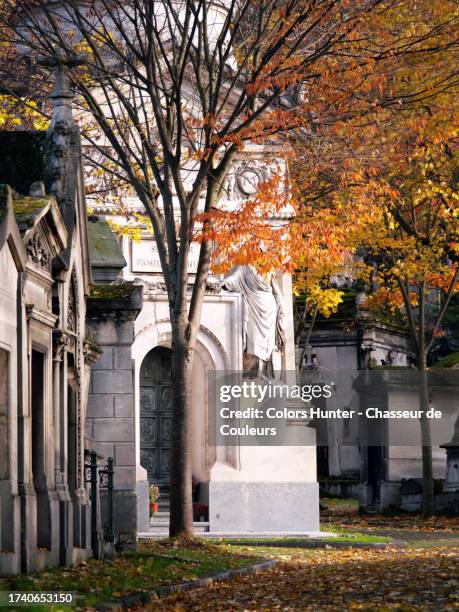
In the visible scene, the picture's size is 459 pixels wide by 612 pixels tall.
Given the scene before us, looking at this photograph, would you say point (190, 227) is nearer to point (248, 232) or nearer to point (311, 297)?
point (248, 232)

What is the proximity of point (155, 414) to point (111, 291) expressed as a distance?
9.89 metres

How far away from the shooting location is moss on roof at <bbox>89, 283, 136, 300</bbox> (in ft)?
63.1

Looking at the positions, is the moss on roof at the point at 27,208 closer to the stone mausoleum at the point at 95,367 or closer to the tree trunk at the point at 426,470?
the stone mausoleum at the point at 95,367

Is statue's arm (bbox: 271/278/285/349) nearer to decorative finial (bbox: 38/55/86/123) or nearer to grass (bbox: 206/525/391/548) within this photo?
grass (bbox: 206/525/391/548)

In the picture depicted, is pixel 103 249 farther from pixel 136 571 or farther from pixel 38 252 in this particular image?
pixel 136 571

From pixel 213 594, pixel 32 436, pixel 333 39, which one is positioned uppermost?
pixel 333 39

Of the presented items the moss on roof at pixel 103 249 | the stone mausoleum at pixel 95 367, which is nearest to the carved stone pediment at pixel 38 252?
the stone mausoleum at pixel 95 367

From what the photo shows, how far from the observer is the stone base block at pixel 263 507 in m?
27.3

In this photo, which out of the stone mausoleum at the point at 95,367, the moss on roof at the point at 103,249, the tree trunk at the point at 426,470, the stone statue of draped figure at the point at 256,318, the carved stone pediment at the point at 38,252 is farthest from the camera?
the tree trunk at the point at 426,470

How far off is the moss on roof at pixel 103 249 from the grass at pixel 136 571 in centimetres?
422

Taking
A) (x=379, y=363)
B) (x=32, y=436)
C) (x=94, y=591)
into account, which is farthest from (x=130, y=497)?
(x=379, y=363)

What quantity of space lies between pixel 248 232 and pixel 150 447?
336 inches

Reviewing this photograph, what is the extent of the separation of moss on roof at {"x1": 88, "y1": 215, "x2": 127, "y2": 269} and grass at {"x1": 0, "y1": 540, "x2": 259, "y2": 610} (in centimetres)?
422

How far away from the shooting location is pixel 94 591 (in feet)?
39.3
